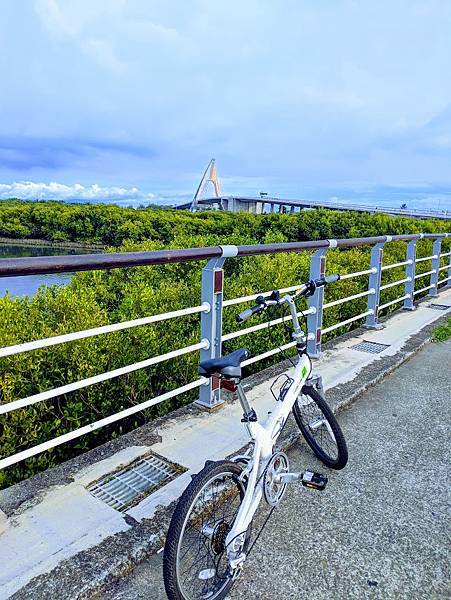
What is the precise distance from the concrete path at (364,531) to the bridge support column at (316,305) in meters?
0.95

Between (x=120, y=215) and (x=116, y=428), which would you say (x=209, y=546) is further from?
(x=120, y=215)

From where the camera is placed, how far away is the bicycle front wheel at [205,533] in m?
1.45

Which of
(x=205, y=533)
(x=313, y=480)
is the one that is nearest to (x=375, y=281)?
(x=313, y=480)

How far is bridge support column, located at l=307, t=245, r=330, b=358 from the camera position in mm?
3643

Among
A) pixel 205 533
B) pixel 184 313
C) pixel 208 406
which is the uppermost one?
pixel 184 313

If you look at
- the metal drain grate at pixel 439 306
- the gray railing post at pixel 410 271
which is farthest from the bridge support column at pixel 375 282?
the metal drain grate at pixel 439 306

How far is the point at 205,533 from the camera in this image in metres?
1.59

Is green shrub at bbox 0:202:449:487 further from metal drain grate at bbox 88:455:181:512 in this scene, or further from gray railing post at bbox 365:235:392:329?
metal drain grate at bbox 88:455:181:512

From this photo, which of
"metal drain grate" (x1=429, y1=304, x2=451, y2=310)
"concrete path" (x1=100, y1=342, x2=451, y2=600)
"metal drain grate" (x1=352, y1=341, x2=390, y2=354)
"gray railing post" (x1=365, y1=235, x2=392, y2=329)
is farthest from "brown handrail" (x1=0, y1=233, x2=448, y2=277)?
"metal drain grate" (x1=429, y1=304, x2=451, y2=310)

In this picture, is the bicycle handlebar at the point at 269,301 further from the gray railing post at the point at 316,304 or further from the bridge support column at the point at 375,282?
the bridge support column at the point at 375,282

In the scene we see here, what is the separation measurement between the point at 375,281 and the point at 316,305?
135 centimetres

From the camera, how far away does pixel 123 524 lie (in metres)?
1.83

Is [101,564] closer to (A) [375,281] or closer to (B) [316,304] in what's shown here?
(B) [316,304]

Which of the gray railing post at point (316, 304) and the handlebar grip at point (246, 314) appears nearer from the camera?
the handlebar grip at point (246, 314)
